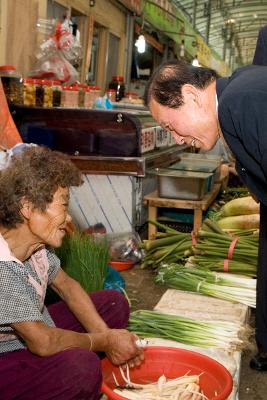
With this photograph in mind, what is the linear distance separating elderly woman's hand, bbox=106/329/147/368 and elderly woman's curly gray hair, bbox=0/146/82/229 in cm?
76

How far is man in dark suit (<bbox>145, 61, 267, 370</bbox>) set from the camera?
1796mm

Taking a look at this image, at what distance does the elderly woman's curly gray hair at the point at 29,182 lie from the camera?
2.23m

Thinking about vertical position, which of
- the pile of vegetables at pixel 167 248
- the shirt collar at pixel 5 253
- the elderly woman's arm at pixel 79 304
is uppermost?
the shirt collar at pixel 5 253

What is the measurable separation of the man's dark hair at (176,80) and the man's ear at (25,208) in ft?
2.23

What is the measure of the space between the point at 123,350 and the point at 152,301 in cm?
197

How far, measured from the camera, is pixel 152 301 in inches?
176

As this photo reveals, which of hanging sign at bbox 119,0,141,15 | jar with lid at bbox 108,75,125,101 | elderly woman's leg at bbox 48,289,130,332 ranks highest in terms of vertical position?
hanging sign at bbox 119,0,141,15

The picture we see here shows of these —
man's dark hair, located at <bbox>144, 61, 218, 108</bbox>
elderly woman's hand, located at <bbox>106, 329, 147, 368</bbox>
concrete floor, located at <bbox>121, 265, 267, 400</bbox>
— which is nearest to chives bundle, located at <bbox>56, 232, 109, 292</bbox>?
concrete floor, located at <bbox>121, 265, 267, 400</bbox>

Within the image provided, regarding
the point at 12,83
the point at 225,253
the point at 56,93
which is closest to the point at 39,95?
the point at 56,93

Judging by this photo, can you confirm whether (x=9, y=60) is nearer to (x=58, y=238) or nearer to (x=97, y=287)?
(x=97, y=287)

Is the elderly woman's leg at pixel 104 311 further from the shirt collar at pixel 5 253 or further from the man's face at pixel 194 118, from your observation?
the man's face at pixel 194 118

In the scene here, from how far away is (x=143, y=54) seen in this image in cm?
1207

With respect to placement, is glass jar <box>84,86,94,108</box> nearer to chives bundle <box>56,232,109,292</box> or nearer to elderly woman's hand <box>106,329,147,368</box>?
chives bundle <box>56,232,109,292</box>

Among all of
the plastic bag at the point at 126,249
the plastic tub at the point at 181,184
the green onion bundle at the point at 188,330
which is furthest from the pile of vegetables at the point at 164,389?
the plastic tub at the point at 181,184
